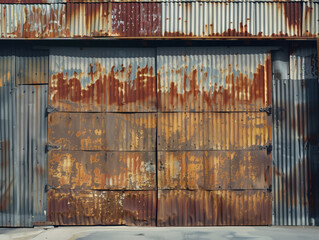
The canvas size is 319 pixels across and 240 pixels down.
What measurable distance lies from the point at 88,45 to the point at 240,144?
5.27 metres

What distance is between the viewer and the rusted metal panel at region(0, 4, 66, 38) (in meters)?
10.8

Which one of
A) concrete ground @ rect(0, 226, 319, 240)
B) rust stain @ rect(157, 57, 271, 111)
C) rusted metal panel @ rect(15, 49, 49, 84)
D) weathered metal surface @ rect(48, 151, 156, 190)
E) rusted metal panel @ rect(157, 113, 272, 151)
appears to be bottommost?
concrete ground @ rect(0, 226, 319, 240)

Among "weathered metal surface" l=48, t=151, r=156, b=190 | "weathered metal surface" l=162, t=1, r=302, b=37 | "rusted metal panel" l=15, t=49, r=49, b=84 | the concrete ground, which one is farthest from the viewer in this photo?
"rusted metal panel" l=15, t=49, r=49, b=84

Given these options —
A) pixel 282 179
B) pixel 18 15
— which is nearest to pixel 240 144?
pixel 282 179

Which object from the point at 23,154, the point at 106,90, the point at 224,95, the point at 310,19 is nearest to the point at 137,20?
the point at 106,90

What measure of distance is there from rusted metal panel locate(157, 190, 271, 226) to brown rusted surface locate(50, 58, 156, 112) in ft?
9.89

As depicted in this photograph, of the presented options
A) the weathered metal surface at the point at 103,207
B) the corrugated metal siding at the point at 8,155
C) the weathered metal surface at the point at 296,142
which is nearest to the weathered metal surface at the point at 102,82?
the corrugated metal siding at the point at 8,155

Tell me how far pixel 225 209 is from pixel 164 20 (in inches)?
224

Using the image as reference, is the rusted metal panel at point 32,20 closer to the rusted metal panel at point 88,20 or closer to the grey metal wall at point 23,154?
the rusted metal panel at point 88,20

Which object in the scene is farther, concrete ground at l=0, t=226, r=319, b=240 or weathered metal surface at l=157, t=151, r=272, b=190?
weathered metal surface at l=157, t=151, r=272, b=190

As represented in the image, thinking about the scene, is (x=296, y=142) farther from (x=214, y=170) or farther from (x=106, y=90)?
(x=106, y=90)

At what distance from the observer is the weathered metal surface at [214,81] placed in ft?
35.6

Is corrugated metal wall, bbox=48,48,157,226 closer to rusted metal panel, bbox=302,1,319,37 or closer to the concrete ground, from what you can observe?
the concrete ground

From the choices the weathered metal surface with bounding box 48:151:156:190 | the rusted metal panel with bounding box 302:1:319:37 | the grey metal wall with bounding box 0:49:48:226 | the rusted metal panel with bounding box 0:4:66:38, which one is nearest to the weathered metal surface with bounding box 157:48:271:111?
the rusted metal panel with bounding box 302:1:319:37
